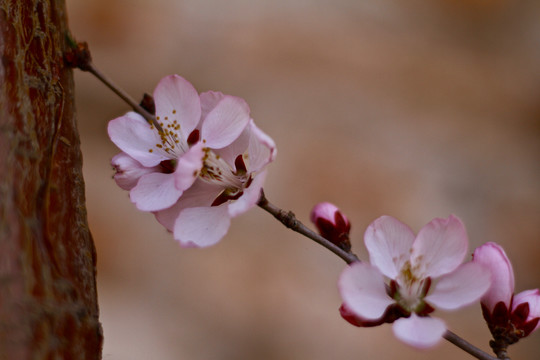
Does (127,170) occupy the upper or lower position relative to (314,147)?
upper

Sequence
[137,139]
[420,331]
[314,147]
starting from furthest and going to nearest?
[314,147] → [137,139] → [420,331]

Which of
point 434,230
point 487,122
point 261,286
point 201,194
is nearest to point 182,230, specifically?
point 201,194

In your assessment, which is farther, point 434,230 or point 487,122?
point 487,122

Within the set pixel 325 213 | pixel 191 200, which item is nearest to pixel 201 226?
pixel 191 200

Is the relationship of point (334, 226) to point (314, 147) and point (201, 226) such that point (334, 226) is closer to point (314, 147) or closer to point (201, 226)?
point (201, 226)

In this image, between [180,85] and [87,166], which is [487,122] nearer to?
[87,166]

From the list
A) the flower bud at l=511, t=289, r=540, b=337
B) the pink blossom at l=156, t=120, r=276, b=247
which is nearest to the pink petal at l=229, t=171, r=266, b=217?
the pink blossom at l=156, t=120, r=276, b=247

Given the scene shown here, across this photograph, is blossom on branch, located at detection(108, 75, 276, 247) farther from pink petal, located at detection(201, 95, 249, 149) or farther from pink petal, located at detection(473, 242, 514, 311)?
pink petal, located at detection(473, 242, 514, 311)
